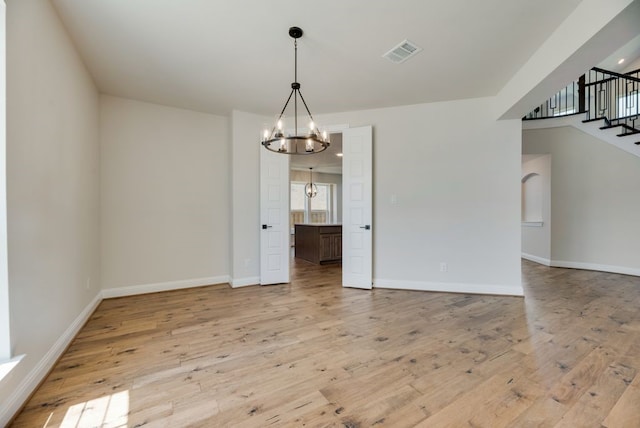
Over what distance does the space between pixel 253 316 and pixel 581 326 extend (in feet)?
10.9

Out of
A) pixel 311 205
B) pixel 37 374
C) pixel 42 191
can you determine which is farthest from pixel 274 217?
pixel 311 205

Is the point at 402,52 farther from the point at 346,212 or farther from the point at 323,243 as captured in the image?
the point at 323,243

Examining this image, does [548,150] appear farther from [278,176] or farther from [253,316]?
A: [253,316]

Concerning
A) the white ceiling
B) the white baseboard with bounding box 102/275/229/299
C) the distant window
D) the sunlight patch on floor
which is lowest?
the sunlight patch on floor

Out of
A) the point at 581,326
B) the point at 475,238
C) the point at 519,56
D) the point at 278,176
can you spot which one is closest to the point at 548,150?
the point at 475,238

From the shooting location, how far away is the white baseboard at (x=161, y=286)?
3.61m

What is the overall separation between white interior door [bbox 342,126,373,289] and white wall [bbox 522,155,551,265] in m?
4.16

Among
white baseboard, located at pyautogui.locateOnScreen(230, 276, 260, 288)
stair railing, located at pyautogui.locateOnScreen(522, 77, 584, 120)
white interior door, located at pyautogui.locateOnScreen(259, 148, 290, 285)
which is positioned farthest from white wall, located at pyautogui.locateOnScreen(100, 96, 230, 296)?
stair railing, located at pyautogui.locateOnScreen(522, 77, 584, 120)

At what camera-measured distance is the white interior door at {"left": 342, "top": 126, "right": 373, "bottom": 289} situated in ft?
13.2

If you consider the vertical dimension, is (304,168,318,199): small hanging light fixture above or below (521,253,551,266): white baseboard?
above

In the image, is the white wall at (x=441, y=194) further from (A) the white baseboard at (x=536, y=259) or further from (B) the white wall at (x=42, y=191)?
(A) the white baseboard at (x=536, y=259)

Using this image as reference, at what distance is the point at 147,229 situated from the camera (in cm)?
386

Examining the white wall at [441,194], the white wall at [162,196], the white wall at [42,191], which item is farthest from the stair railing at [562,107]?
the white wall at [42,191]

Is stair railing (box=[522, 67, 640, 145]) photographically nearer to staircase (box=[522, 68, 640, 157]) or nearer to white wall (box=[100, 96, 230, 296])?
staircase (box=[522, 68, 640, 157])
